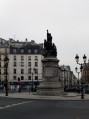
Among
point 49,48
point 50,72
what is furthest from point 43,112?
point 49,48

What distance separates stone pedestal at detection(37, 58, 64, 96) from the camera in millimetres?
Result: 49531

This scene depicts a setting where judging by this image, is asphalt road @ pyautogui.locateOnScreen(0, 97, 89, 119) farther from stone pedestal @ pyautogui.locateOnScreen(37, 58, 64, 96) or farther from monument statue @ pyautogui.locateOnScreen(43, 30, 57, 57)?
monument statue @ pyautogui.locateOnScreen(43, 30, 57, 57)

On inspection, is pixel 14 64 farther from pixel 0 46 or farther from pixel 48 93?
pixel 48 93

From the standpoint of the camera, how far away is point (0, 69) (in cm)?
14262

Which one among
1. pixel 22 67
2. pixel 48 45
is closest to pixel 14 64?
pixel 22 67

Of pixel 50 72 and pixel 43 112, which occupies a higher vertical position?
pixel 50 72

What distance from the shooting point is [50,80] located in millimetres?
49969

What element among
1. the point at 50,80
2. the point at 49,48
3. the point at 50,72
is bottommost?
the point at 50,80

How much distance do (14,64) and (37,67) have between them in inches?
400

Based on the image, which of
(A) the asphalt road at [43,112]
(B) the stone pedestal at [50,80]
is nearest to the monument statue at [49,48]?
(B) the stone pedestal at [50,80]

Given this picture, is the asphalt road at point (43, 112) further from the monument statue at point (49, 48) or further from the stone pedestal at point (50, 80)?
the monument statue at point (49, 48)

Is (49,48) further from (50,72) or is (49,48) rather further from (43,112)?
(43,112)

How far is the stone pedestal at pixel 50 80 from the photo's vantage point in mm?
49531

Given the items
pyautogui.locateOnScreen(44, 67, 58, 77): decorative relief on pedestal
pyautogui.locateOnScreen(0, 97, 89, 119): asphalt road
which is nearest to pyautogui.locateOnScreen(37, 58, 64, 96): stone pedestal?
pyautogui.locateOnScreen(44, 67, 58, 77): decorative relief on pedestal
